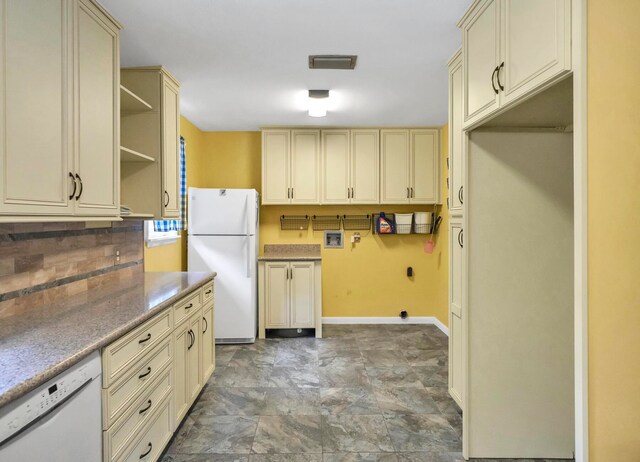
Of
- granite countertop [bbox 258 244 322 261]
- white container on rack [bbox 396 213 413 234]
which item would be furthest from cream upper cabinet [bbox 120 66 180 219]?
white container on rack [bbox 396 213 413 234]

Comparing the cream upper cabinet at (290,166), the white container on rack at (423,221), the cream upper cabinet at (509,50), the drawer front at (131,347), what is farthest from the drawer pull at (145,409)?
the white container on rack at (423,221)

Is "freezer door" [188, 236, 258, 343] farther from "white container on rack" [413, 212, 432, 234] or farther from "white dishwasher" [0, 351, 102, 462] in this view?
"white dishwasher" [0, 351, 102, 462]

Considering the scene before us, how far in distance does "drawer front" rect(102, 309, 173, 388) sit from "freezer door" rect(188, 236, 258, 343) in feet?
5.97

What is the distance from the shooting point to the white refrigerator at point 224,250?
3719mm

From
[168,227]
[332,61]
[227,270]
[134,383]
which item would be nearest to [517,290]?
[332,61]

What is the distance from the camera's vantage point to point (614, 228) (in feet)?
3.19

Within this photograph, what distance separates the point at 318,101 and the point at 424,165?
1.76m

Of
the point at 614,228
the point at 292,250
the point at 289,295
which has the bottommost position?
the point at 289,295

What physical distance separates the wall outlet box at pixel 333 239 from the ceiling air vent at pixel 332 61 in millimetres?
2333

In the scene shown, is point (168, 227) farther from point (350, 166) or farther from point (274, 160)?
point (350, 166)

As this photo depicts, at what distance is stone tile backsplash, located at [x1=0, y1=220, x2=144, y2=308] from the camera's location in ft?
5.23

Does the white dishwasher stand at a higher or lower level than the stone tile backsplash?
lower

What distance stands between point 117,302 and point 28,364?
32.1 inches

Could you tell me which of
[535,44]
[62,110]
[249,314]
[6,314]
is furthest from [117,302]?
[535,44]
